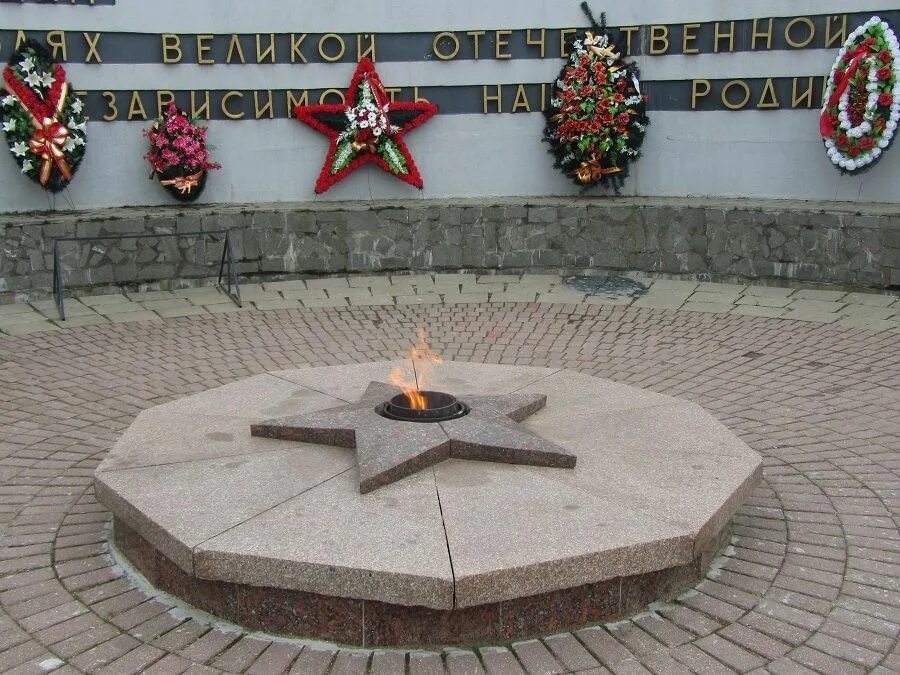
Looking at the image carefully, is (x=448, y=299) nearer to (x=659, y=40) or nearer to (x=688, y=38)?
(x=659, y=40)

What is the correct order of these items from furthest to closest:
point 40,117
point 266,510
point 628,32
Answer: point 628,32, point 40,117, point 266,510

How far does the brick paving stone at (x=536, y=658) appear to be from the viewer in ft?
11.6

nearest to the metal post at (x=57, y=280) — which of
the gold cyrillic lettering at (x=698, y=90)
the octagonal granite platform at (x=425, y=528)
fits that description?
the octagonal granite platform at (x=425, y=528)

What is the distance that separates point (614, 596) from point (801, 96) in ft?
27.7

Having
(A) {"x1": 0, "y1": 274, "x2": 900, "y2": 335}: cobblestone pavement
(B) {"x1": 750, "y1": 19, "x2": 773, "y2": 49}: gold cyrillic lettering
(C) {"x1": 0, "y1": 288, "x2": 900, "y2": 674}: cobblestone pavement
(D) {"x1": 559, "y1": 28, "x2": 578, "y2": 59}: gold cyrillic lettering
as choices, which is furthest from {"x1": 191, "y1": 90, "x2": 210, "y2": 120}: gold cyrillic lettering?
(B) {"x1": 750, "y1": 19, "x2": 773, "y2": 49}: gold cyrillic lettering

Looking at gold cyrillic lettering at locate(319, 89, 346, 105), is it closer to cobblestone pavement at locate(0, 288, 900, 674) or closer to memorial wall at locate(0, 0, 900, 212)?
memorial wall at locate(0, 0, 900, 212)

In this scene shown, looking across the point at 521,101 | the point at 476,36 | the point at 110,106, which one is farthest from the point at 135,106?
the point at 521,101

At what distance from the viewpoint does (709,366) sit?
769 cm

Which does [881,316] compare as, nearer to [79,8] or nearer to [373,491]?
[373,491]

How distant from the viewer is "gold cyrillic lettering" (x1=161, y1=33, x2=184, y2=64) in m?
10.9

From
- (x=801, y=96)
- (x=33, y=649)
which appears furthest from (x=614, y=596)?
(x=801, y=96)

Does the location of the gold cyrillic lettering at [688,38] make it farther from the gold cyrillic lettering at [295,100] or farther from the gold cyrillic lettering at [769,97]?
the gold cyrillic lettering at [295,100]

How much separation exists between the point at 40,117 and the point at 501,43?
5.30 m

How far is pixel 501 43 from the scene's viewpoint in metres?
11.5
